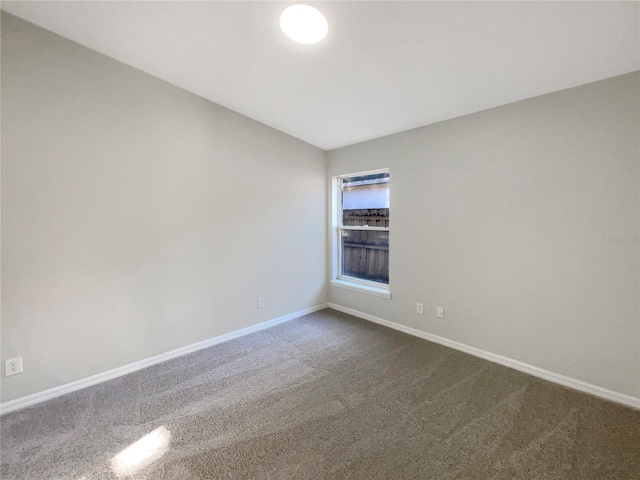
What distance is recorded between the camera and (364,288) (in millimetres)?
3660

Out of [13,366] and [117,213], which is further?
[117,213]

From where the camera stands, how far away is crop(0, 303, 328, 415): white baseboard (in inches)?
79.1

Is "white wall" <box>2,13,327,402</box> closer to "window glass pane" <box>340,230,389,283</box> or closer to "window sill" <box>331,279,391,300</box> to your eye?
"window sill" <box>331,279,391,300</box>

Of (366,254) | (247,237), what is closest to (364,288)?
(366,254)

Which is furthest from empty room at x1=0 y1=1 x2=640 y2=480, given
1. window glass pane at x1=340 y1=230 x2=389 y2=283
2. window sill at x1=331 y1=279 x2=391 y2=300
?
window glass pane at x1=340 y1=230 x2=389 y2=283

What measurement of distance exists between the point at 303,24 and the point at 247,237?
213cm

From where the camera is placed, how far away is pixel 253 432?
1.75m

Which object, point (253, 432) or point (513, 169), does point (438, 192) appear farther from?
point (253, 432)

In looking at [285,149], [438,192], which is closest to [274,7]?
[285,149]

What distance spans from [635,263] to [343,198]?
9.81ft

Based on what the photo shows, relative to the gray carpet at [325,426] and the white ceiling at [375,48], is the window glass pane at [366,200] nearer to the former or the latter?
the white ceiling at [375,48]

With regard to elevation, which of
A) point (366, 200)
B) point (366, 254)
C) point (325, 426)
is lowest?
point (325, 426)

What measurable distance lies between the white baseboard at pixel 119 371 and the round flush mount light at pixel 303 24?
2883 mm

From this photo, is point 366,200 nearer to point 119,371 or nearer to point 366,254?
point 366,254
